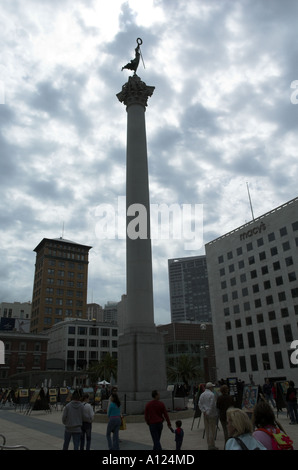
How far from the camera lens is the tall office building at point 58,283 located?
385 feet

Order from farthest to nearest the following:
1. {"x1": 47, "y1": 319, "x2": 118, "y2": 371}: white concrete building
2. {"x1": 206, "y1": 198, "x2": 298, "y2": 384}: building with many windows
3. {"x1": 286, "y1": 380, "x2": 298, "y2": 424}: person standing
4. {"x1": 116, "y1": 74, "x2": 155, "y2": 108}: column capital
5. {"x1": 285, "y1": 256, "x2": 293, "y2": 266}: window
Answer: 1. {"x1": 47, "y1": 319, "x2": 118, "y2": 371}: white concrete building
2. {"x1": 285, "y1": 256, "x2": 293, "y2": 266}: window
3. {"x1": 206, "y1": 198, "x2": 298, "y2": 384}: building with many windows
4. {"x1": 116, "y1": 74, "x2": 155, "y2": 108}: column capital
5. {"x1": 286, "y1": 380, "x2": 298, "y2": 424}: person standing

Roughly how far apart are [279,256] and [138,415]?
194 ft

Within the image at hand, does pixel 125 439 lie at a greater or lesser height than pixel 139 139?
lesser

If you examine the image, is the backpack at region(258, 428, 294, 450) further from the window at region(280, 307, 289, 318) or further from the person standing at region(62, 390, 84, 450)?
the window at region(280, 307, 289, 318)

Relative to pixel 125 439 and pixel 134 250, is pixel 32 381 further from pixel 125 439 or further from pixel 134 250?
pixel 125 439

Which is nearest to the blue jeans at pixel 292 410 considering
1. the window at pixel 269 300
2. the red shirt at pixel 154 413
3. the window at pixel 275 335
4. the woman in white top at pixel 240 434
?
the red shirt at pixel 154 413

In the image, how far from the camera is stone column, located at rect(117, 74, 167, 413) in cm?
2175

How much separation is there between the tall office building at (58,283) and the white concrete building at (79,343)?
11148mm

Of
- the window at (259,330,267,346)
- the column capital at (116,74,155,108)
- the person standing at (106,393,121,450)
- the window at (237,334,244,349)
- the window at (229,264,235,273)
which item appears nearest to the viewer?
the person standing at (106,393,121,450)

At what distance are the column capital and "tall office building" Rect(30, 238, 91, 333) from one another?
98.9 m

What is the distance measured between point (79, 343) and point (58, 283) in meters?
29.2

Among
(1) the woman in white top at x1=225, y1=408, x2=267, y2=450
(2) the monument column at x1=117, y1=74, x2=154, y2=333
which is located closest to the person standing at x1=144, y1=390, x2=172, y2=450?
(1) the woman in white top at x1=225, y1=408, x2=267, y2=450

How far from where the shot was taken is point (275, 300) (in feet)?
232
